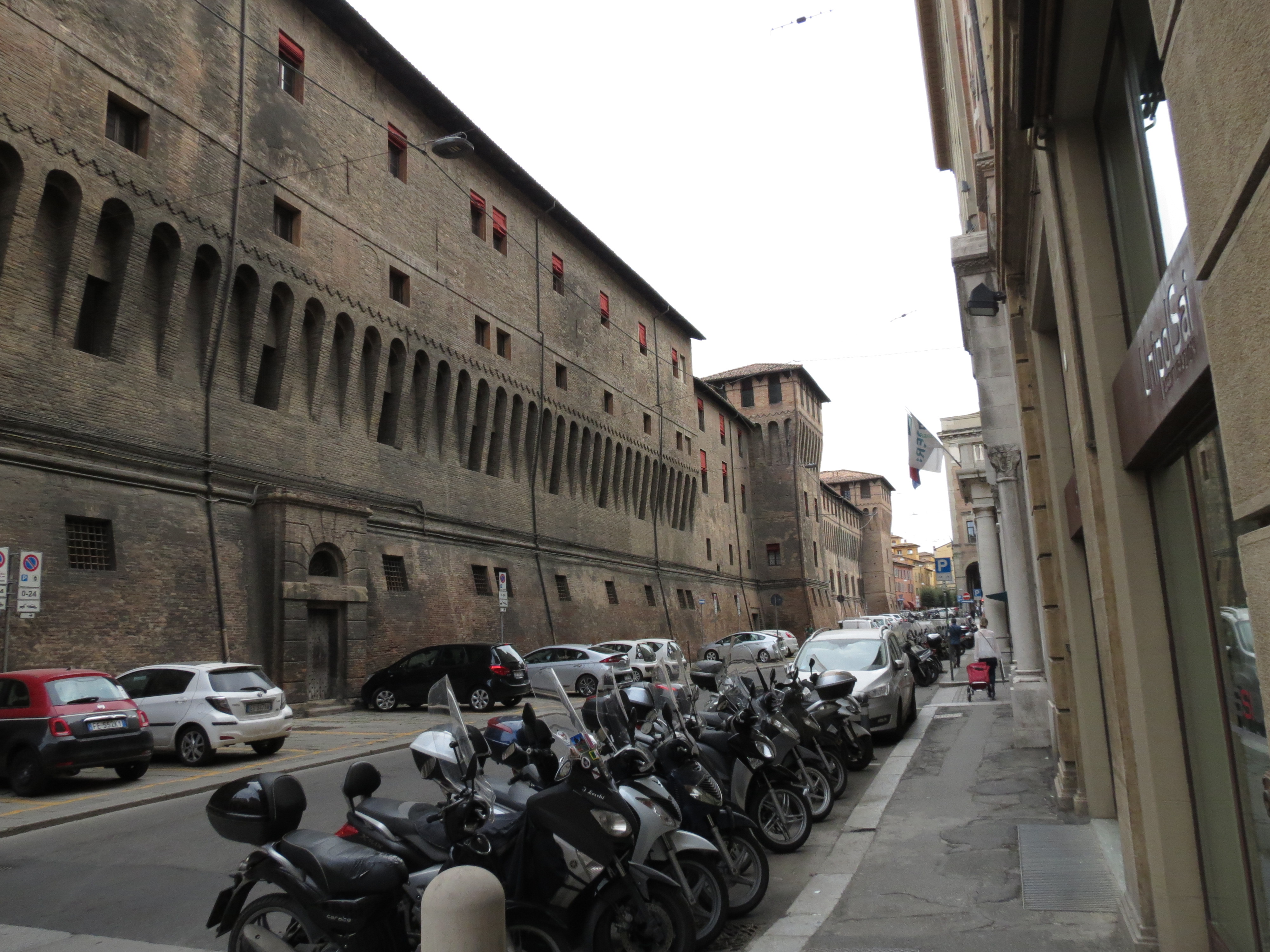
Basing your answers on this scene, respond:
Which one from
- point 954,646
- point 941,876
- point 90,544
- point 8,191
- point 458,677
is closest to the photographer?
point 941,876

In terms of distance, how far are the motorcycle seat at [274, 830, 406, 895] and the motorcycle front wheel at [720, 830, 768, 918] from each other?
2276 millimetres

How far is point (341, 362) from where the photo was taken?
24.1m

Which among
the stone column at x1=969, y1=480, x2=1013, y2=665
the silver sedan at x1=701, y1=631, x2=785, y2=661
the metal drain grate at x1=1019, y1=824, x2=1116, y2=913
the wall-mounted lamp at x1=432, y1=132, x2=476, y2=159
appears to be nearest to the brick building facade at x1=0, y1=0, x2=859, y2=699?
the silver sedan at x1=701, y1=631, x2=785, y2=661

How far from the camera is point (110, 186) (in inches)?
696

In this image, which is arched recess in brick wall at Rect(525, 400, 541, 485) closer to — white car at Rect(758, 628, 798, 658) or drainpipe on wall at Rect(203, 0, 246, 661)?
drainpipe on wall at Rect(203, 0, 246, 661)

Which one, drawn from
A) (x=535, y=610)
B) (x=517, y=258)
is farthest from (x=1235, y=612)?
(x=517, y=258)

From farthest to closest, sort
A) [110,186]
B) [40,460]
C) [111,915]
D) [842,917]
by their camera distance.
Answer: [110,186], [40,460], [111,915], [842,917]

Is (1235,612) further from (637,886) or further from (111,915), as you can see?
(111,915)

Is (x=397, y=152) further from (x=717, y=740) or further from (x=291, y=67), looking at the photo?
(x=717, y=740)

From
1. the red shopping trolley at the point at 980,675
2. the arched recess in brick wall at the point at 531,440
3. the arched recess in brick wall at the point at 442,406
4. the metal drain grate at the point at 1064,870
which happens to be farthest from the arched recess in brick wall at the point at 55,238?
the red shopping trolley at the point at 980,675

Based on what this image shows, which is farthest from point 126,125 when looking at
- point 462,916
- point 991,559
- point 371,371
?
point 991,559

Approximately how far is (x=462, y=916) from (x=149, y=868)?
5793mm

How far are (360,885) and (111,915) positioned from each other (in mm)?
3202

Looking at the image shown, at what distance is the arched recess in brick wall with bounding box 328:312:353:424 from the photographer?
78.3 ft
